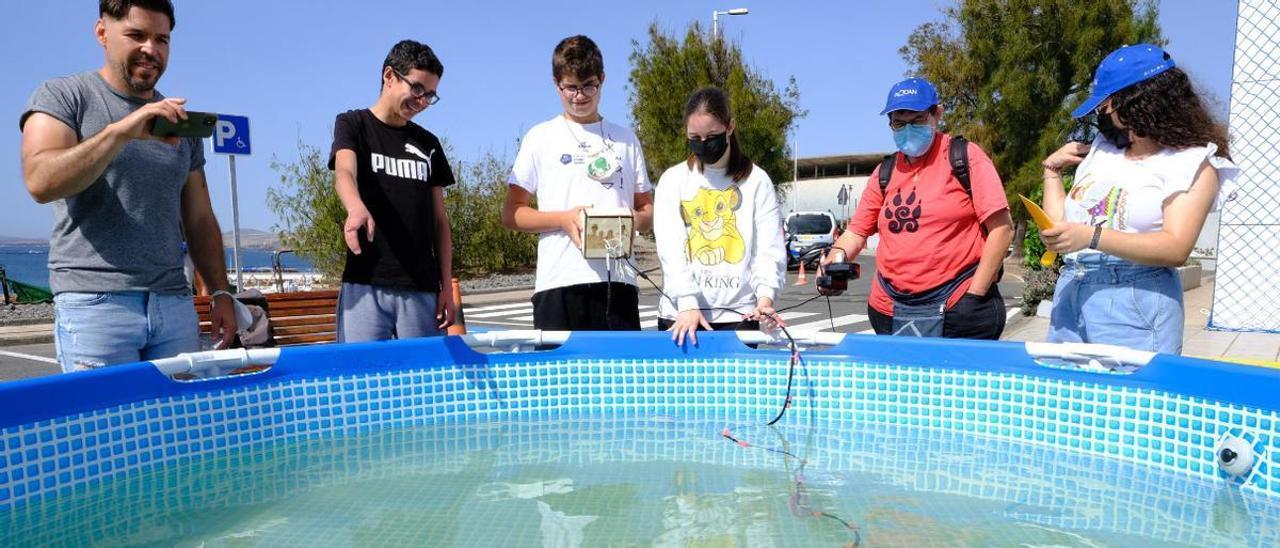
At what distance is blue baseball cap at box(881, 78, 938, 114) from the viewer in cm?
321

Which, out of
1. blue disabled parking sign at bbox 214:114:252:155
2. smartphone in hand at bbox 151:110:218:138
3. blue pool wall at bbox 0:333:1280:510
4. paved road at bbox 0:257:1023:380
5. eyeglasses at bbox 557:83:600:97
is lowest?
paved road at bbox 0:257:1023:380

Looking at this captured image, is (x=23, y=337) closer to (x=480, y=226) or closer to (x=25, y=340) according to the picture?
(x=25, y=340)

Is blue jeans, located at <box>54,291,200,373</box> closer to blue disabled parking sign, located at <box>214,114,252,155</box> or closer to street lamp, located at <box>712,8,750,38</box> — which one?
blue disabled parking sign, located at <box>214,114,252,155</box>

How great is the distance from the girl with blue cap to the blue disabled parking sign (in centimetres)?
722

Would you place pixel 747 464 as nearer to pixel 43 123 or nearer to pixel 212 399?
pixel 212 399

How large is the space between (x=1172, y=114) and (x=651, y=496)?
2086 mm

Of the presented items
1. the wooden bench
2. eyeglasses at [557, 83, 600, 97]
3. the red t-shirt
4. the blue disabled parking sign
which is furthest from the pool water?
the blue disabled parking sign

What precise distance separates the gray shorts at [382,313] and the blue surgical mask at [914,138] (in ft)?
6.89

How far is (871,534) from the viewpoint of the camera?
2.40 metres

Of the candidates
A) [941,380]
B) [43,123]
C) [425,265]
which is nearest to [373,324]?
[425,265]

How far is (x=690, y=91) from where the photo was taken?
20.0 metres

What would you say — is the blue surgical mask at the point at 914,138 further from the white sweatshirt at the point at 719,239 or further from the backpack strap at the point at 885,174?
the white sweatshirt at the point at 719,239

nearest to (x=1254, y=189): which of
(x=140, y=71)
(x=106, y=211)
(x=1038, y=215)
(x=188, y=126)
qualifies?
(x=1038, y=215)

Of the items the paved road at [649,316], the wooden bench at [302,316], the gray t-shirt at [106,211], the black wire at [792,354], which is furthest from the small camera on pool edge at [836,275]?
the wooden bench at [302,316]
